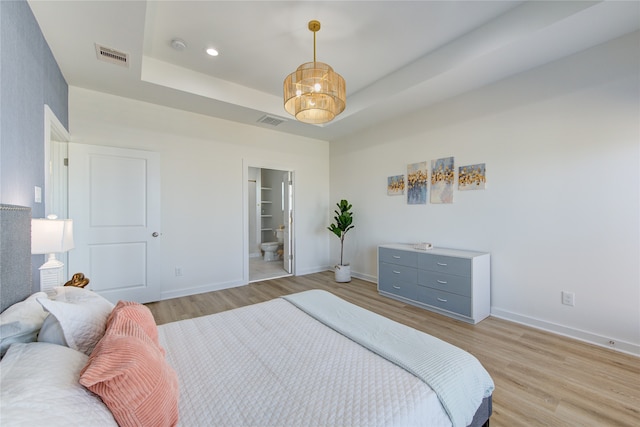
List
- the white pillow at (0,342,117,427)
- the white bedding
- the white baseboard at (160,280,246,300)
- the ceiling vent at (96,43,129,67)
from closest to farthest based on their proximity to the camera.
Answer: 1. the white pillow at (0,342,117,427)
2. the white bedding
3. the ceiling vent at (96,43,129,67)
4. the white baseboard at (160,280,246,300)

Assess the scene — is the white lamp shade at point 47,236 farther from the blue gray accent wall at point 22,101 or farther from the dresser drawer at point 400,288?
the dresser drawer at point 400,288

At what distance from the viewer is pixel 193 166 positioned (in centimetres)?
382

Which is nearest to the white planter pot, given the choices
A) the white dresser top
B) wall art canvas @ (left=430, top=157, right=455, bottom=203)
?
the white dresser top

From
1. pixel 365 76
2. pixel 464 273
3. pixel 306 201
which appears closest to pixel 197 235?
pixel 306 201

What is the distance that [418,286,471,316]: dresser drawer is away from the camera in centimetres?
286

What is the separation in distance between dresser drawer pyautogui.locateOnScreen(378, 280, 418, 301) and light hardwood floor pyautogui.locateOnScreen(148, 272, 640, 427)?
0.15m

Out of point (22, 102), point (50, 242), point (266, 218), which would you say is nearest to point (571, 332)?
point (50, 242)

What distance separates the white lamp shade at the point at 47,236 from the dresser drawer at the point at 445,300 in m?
3.43

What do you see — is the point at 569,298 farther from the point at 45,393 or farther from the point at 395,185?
the point at 45,393

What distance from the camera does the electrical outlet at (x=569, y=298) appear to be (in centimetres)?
250

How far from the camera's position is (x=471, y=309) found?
110 inches

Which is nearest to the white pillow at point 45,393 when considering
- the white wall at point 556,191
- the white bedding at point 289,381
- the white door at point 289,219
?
the white bedding at point 289,381

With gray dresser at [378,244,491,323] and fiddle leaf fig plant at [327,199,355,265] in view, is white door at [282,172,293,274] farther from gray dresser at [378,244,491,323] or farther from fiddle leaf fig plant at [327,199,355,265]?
gray dresser at [378,244,491,323]

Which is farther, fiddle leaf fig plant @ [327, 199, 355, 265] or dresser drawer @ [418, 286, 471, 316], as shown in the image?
fiddle leaf fig plant @ [327, 199, 355, 265]
